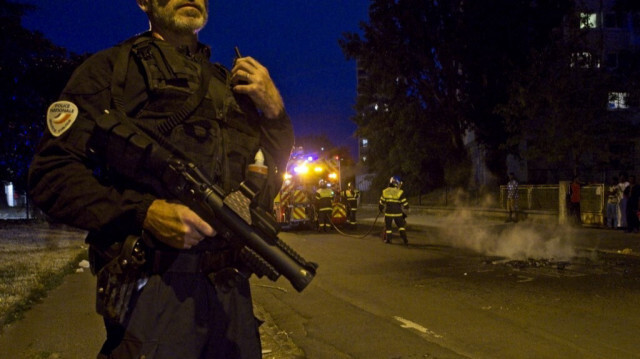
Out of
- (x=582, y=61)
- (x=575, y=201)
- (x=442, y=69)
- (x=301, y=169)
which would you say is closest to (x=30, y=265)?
(x=301, y=169)

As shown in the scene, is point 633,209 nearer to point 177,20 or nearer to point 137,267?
point 177,20

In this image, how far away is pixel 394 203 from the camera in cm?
1394

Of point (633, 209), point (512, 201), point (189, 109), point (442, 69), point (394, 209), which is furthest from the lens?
point (442, 69)

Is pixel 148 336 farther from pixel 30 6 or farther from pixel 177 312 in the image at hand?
pixel 30 6

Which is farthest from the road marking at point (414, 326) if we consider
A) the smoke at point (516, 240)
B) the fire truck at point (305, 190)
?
the fire truck at point (305, 190)

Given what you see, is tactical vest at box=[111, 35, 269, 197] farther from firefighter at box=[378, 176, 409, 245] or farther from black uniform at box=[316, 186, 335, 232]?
black uniform at box=[316, 186, 335, 232]

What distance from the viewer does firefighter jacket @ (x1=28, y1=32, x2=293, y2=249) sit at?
1701 millimetres

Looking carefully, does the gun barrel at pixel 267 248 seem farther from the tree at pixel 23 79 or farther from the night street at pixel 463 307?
the tree at pixel 23 79

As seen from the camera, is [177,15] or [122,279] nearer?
[122,279]

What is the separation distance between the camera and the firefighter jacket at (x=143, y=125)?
170 centimetres

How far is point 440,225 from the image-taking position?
810 inches

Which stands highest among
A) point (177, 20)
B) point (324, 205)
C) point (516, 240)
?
point (177, 20)

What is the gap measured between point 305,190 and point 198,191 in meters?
17.7

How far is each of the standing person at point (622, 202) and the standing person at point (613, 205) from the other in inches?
5.3
